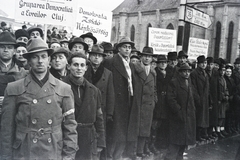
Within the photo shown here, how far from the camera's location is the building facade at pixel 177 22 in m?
38.1

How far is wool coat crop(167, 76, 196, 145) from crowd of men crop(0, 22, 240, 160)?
22mm

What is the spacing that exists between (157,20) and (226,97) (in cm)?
3753

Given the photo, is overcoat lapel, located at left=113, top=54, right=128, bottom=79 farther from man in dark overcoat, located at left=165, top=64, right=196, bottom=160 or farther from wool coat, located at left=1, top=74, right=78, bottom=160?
wool coat, located at left=1, top=74, right=78, bottom=160

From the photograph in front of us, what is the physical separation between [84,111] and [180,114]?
116 inches

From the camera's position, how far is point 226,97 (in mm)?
9523

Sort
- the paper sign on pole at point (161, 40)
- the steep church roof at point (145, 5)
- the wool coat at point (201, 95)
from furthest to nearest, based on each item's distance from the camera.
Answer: the steep church roof at point (145, 5) < the wool coat at point (201, 95) < the paper sign on pole at point (161, 40)

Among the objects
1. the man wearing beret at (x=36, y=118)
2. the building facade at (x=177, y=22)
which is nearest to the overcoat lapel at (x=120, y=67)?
the man wearing beret at (x=36, y=118)

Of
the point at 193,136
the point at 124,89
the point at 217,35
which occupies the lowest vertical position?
the point at 193,136

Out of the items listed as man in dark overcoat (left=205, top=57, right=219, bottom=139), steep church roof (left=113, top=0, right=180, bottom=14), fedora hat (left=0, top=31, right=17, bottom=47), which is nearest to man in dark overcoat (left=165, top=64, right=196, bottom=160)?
man in dark overcoat (left=205, top=57, right=219, bottom=139)

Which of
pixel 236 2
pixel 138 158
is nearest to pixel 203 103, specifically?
pixel 138 158

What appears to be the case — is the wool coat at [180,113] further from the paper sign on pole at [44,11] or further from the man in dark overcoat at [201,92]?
the paper sign on pole at [44,11]

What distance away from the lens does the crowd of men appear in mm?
3127

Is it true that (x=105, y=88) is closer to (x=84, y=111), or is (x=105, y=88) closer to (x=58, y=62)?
(x=58, y=62)

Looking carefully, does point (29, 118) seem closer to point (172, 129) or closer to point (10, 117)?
point (10, 117)
